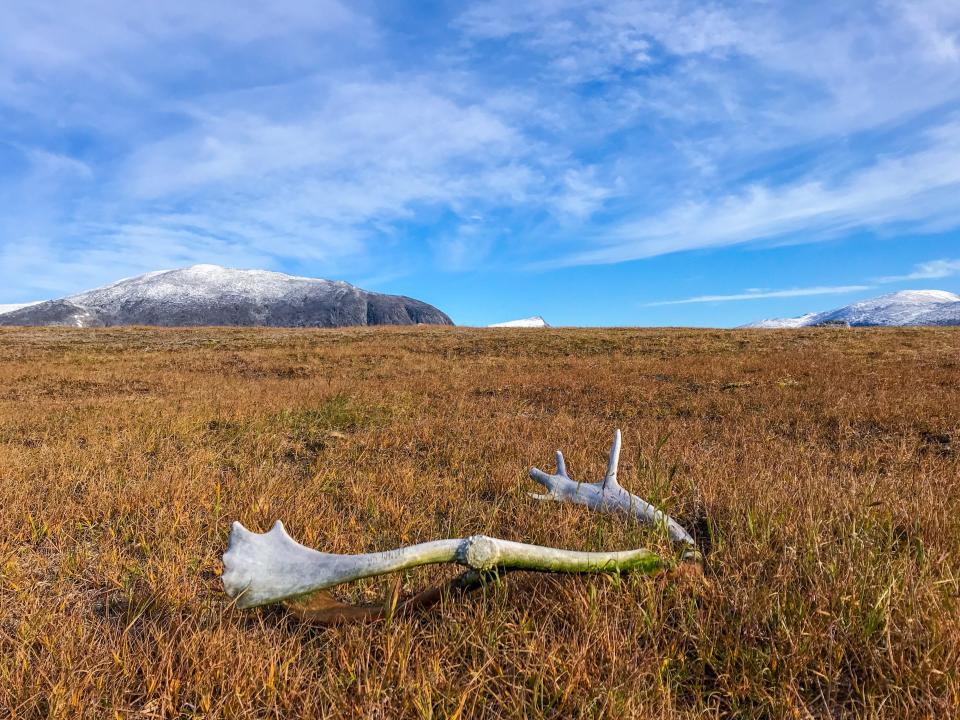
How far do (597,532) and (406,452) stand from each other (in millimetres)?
3531

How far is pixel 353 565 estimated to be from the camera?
6.65 feet

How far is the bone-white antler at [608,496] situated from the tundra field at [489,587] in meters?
0.19

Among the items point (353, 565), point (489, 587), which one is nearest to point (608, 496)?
point (489, 587)

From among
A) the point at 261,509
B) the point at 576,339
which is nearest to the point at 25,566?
the point at 261,509

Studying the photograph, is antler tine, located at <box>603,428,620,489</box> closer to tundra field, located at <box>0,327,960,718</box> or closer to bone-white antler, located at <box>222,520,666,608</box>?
tundra field, located at <box>0,327,960,718</box>

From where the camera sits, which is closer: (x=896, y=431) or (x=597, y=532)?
(x=597, y=532)

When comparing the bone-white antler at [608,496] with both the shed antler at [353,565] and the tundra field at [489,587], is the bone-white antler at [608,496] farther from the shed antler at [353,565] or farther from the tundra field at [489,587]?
the shed antler at [353,565]

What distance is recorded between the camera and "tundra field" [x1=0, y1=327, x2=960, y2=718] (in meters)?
1.84

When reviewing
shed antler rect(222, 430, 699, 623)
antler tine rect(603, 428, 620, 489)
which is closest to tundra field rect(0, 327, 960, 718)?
shed antler rect(222, 430, 699, 623)

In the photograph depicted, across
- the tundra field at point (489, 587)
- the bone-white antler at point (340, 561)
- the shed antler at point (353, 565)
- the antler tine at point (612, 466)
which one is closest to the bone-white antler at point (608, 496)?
the antler tine at point (612, 466)

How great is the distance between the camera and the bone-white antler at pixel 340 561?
6.58ft

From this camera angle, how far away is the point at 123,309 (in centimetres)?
18888

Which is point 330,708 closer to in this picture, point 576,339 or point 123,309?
point 576,339

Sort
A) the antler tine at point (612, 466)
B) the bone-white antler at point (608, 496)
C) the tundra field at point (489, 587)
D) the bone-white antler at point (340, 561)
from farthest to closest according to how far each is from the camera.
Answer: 1. the antler tine at point (612, 466)
2. the bone-white antler at point (608, 496)
3. the bone-white antler at point (340, 561)
4. the tundra field at point (489, 587)
